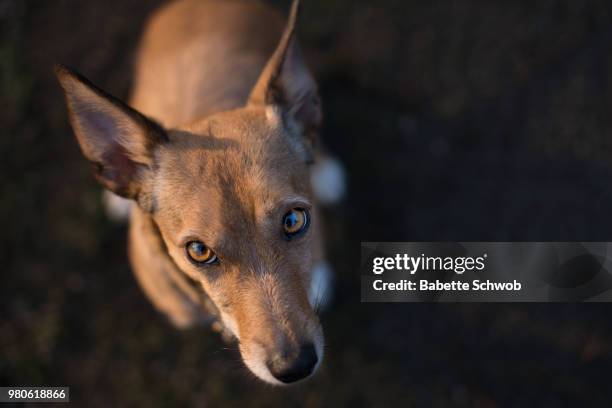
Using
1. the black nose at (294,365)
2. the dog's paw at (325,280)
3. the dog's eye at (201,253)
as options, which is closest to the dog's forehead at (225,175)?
the dog's eye at (201,253)

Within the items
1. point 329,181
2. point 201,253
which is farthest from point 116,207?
point 201,253

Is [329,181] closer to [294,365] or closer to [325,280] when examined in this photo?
[325,280]

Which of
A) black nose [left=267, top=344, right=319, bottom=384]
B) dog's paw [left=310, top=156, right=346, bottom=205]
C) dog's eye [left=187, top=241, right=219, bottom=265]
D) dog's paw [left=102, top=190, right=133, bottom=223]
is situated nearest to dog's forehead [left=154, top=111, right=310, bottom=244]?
dog's eye [left=187, top=241, right=219, bottom=265]

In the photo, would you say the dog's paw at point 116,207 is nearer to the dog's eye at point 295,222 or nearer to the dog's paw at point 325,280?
the dog's paw at point 325,280

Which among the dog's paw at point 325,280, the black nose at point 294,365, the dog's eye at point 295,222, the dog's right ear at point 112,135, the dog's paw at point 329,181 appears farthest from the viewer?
the dog's paw at point 329,181

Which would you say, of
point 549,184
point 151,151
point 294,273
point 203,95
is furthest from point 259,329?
point 549,184

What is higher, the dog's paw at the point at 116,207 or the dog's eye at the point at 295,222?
the dog's eye at the point at 295,222
